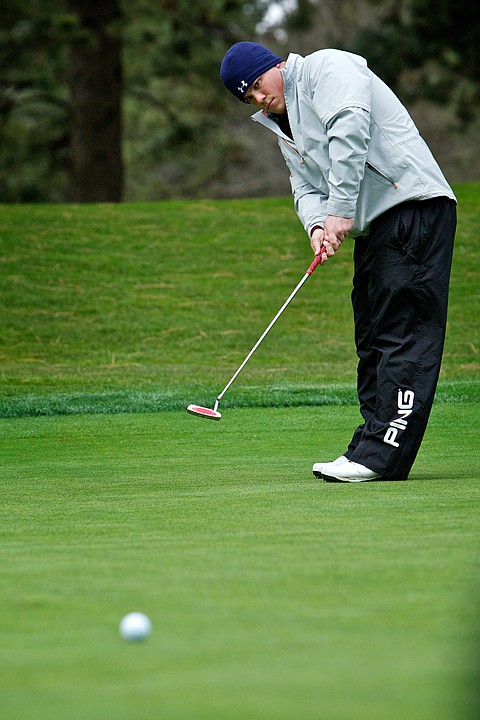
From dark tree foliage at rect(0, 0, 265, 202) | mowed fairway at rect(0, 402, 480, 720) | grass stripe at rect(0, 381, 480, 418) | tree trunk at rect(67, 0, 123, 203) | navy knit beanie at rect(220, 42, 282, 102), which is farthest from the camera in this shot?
tree trunk at rect(67, 0, 123, 203)

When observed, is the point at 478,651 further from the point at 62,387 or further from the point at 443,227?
the point at 62,387

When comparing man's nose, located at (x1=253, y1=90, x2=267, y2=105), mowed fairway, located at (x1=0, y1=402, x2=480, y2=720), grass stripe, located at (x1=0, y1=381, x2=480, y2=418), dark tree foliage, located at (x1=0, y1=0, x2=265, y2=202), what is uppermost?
dark tree foliage, located at (x1=0, y1=0, x2=265, y2=202)

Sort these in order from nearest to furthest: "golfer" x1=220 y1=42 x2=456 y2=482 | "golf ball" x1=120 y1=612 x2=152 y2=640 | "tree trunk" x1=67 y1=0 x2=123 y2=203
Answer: "golf ball" x1=120 y1=612 x2=152 y2=640, "golfer" x1=220 y1=42 x2=456 y2=482, "tree trunk" x1=67 y1=0 x2=123 y2=203

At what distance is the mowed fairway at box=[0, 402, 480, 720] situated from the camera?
5.72 feet

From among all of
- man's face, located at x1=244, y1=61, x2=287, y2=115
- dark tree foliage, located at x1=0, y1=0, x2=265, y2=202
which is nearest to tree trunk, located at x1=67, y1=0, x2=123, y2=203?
dark tree foliage, located at x1=0, y1=0, x2=265, y2=202

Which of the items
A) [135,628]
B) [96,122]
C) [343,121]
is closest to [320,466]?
[343,121]

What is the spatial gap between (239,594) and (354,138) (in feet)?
8.36

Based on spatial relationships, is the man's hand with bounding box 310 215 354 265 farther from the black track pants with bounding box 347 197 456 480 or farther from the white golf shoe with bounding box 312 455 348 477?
the white golf shoe with bounding box 312 455 348 477

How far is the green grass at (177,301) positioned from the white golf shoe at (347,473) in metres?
3.72

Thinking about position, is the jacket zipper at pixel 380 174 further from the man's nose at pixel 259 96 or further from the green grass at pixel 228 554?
the green grass at pixel 228 554

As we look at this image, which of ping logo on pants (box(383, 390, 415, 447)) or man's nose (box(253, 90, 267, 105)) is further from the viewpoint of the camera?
man's nose (box(253, 90, 267, 105))

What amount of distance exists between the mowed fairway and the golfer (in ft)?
0.74

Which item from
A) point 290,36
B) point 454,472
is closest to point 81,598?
point 454,472

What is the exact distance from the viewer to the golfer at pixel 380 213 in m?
4.61
